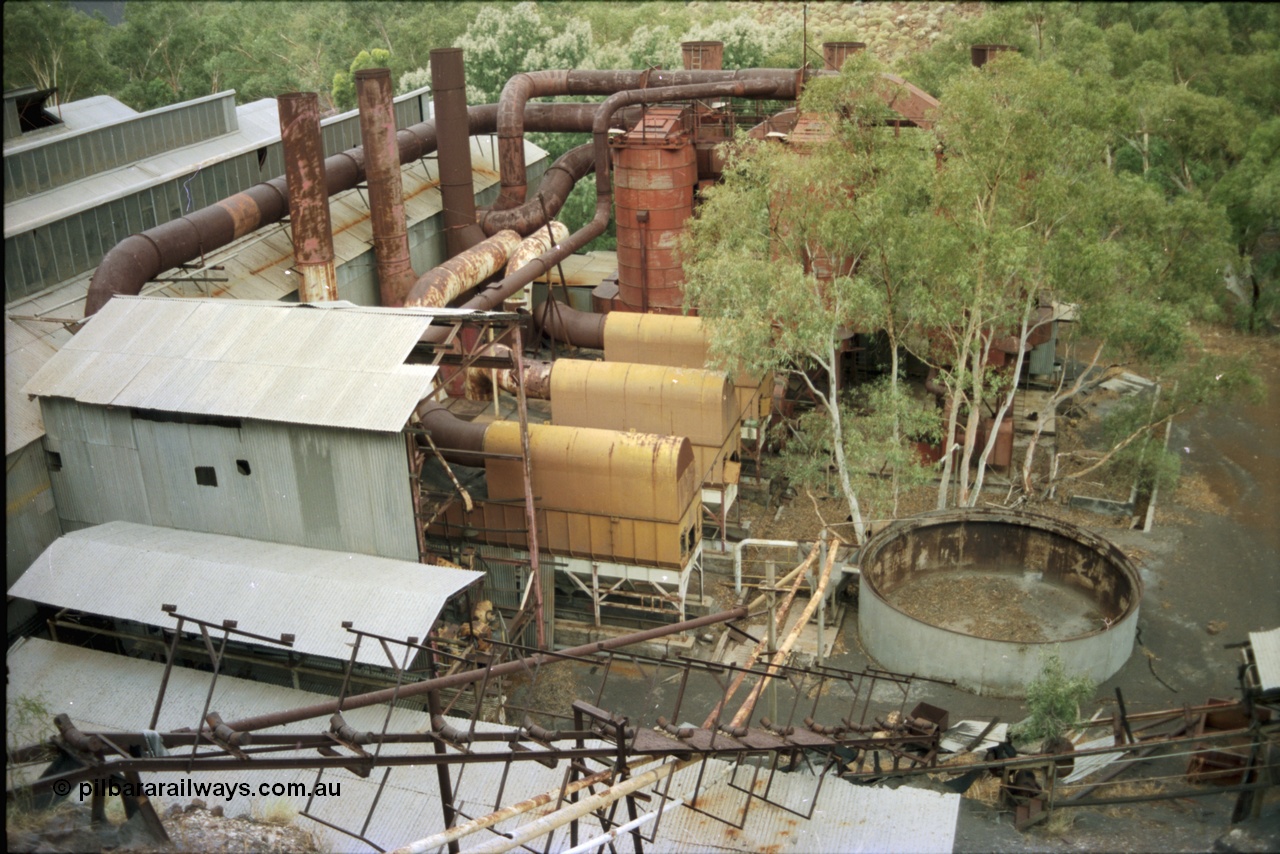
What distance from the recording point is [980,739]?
637 inches

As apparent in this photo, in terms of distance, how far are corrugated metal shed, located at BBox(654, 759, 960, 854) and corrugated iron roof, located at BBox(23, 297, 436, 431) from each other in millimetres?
7538

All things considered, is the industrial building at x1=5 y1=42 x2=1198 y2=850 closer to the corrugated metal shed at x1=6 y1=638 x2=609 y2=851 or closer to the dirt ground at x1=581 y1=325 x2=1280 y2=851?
the corrugated metal shed at x1=6 y1=638 x2=609 y2=851

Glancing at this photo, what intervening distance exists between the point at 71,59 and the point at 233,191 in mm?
21590

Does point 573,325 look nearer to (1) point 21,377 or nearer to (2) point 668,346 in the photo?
(2) point 668,346

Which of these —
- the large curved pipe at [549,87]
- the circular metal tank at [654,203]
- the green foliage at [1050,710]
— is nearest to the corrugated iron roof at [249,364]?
the green foliage at [1050,710]

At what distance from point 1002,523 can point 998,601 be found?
66.4 inches

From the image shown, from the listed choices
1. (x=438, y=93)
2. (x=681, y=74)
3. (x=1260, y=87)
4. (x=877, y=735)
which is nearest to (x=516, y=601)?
(x=877, y=735)

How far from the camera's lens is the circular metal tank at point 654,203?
2938 centimetres

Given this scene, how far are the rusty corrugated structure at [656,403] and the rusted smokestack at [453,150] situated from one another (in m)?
9.07

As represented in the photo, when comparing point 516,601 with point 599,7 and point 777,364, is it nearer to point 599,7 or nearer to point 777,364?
point 777,364

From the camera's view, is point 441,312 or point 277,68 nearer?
point 441,312

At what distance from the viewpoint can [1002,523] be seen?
2333 cm

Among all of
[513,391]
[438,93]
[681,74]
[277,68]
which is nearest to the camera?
[513,391]
